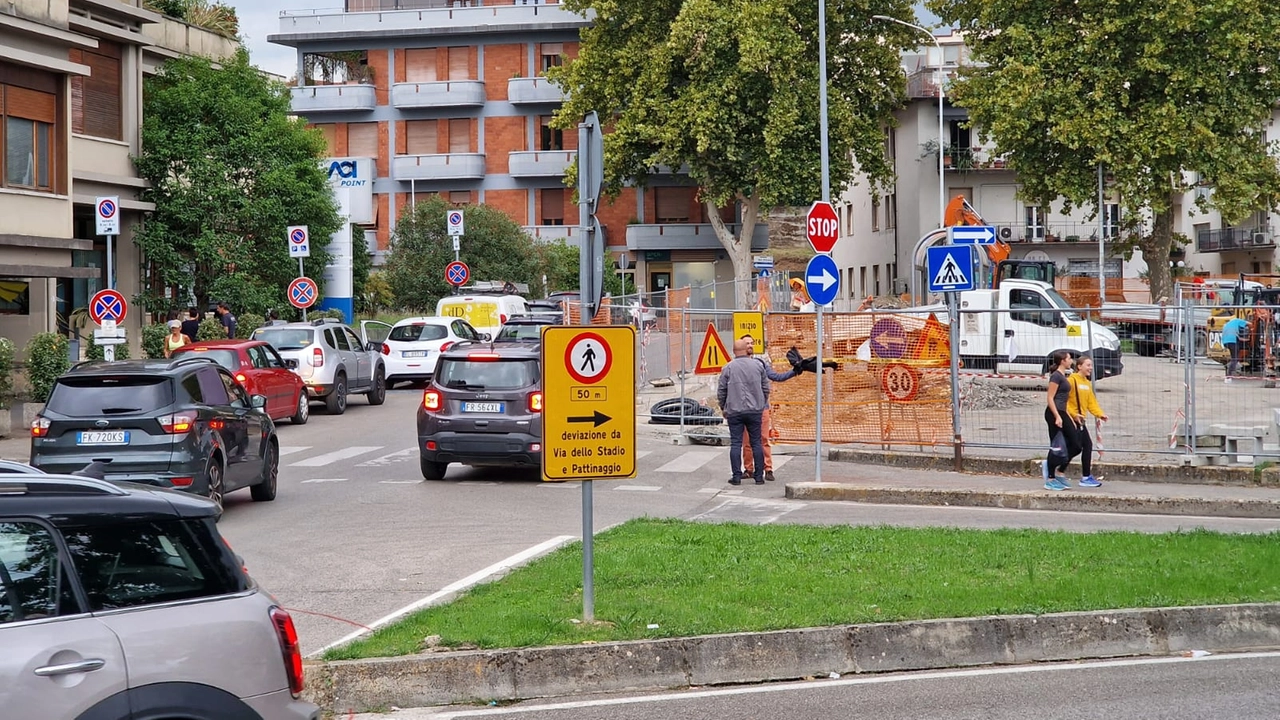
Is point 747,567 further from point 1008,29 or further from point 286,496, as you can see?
point 1008,29

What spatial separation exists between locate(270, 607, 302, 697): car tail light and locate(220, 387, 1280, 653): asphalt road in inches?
157

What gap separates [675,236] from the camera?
69375 mm

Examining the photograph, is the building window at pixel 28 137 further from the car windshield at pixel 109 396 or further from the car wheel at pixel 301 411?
the car windshield at pixel 109 396

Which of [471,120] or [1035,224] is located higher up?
[471,120]

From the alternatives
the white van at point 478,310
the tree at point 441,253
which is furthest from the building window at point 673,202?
the white van at point 478,310

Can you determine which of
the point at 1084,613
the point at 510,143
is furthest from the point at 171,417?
the point at 510,143

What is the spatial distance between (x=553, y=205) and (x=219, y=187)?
110 feet

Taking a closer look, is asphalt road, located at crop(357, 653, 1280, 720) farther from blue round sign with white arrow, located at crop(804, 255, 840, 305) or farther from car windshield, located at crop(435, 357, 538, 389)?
car windshield, located at crop(435, 357, 538, 389)

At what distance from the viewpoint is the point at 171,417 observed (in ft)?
47.1

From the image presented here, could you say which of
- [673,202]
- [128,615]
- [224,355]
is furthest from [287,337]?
[673,202]

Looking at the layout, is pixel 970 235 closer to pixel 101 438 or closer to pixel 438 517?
pixel 438 517

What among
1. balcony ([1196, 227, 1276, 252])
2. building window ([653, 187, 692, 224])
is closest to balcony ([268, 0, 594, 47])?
building window ([653, 187, 692, 224])

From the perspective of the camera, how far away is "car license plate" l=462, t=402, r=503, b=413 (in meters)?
18.0

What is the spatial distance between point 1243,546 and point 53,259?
25572 mm
